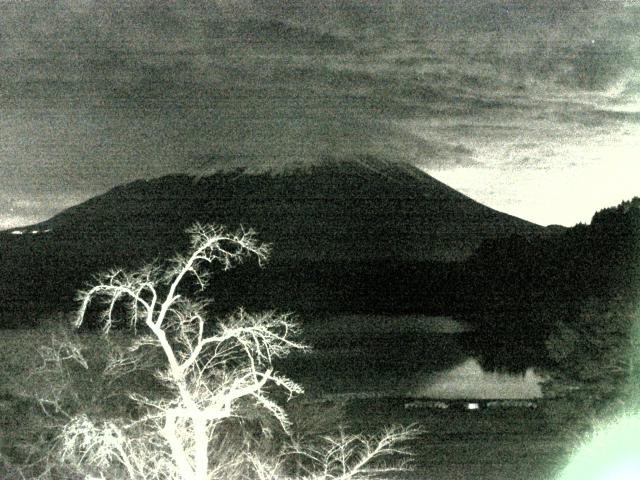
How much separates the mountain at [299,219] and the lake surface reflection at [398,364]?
24.3 m

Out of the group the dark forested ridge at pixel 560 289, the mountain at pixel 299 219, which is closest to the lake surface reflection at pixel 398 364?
the dark forested ridge at pixel 560 289

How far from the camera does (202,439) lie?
19.1ft

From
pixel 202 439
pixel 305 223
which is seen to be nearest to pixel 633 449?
pixel 202 439

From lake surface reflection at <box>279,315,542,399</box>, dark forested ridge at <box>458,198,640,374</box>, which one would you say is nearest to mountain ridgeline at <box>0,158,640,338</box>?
dark forested ridge at <box>458,198,640,374</box>

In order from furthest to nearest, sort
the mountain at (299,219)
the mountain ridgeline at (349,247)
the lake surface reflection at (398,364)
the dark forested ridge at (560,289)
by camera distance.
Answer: the mountain at (299,219)
the mountain ridgeline at (349,247)
the lake surface reflection at (398,364)
the dark forested ridge at (560,289)

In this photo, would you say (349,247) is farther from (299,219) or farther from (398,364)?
(398,364)

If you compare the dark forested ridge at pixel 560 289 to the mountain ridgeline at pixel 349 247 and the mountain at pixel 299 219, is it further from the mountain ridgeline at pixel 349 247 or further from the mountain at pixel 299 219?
the mountain at pixel 299 219

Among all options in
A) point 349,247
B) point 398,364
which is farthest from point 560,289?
point 349,247

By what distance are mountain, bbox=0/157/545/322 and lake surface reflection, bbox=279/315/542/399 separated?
24.3 metres

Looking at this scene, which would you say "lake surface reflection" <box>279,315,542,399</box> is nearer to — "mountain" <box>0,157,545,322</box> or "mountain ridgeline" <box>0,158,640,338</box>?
"mountain ridgeline" <box>0,158,640,338</box>

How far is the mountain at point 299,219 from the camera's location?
293 ft

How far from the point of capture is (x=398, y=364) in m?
45.5

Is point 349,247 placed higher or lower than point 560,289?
lower

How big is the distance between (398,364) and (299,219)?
268ft
